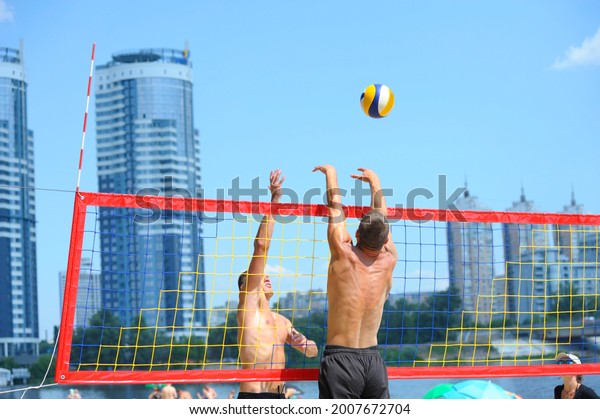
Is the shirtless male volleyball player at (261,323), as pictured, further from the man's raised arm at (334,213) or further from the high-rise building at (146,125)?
the high-rise building at (146,125)

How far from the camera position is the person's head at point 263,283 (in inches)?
271

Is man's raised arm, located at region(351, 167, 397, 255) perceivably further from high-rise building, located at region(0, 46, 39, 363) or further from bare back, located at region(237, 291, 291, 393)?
high-rise building, located at region(0, 46, 39, 363)

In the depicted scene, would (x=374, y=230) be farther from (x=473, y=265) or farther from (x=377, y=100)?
(x=473, y=265)

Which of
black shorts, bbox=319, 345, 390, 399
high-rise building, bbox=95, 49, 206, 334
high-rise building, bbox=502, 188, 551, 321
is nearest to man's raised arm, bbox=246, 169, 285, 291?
black shorts, bbox=319, 345, 390, 399

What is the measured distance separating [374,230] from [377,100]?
7.58 feet

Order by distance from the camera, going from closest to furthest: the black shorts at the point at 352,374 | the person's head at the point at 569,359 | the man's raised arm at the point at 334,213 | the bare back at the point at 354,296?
the black shorts at the point at 352,374, the bare back at the point at 354,296, the man's raised arm at the point at 334,213, the person's head at the point at 569,359

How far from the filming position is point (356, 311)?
5.86 meters

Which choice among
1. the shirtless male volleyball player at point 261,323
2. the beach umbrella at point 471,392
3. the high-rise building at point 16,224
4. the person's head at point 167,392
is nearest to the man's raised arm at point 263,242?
the shirtless male volleyball player at point 261,323

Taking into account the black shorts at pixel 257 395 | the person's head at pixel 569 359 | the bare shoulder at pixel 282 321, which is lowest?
the black shorts at pixel 257 395

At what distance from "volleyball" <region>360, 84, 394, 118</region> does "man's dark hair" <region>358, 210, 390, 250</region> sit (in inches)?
84.5

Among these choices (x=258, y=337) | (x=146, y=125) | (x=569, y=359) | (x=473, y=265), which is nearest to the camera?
(x=258, y=337)

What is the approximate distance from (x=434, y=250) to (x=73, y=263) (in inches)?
124

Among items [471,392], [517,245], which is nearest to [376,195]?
[517,245]

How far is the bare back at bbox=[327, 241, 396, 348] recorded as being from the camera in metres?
5.86
